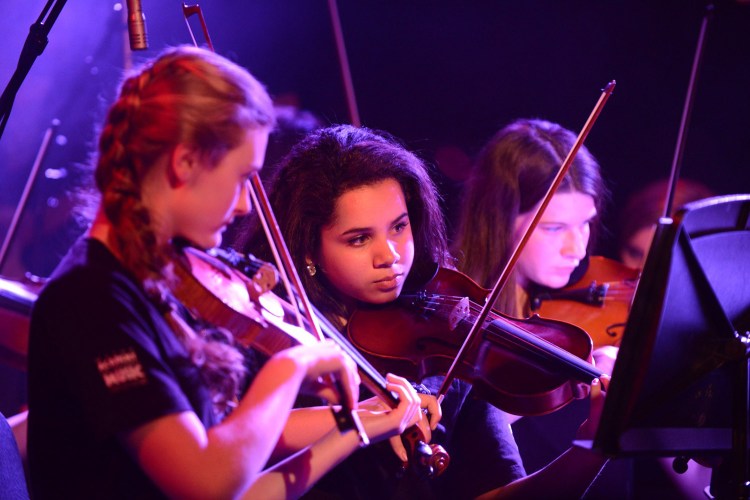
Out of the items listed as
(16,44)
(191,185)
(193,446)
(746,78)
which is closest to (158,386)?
(193,446)

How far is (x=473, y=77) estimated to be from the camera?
3.36 meters

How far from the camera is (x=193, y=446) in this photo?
109 centimetres

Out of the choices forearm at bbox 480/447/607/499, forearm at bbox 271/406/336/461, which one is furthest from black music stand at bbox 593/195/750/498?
forearm at bbox 271/406/336/461

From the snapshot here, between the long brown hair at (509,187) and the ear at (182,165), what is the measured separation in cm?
141

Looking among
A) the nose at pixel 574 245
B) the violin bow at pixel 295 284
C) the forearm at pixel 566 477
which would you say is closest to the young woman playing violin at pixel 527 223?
the nose at pixel 574 245

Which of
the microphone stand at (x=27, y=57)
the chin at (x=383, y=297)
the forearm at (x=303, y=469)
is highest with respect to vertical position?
the microphone stand at (x=27, y=57)

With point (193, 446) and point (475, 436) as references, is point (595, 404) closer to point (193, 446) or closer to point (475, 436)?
point (475, 436)

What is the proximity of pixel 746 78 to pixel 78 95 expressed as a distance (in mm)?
2865

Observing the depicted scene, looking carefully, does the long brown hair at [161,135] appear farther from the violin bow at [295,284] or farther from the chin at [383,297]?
the chin at [383,297]

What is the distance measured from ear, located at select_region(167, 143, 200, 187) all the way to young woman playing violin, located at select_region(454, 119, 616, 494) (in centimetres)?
138

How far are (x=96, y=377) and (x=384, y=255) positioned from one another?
826mm

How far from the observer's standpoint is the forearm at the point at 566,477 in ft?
5.79

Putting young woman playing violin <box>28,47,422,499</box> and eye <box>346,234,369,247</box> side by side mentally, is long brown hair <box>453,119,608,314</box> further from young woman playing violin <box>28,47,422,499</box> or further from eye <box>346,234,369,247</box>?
young woman playing violin <box>28,47,422,499</box>

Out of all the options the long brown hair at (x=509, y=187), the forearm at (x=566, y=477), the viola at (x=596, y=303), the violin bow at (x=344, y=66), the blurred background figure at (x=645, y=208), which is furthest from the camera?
the blurred background figure at (x=645, y=208)
